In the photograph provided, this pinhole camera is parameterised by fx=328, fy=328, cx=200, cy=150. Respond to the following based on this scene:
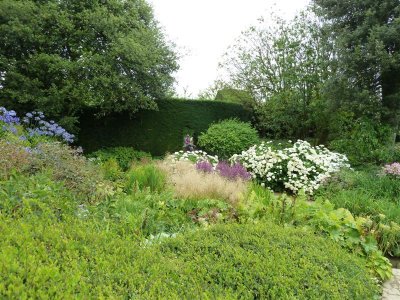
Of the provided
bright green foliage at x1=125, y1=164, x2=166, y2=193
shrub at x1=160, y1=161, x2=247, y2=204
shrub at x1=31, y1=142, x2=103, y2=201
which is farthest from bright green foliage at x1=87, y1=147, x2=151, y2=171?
shrub at x1=31, y1=142, x2=103, y2=201

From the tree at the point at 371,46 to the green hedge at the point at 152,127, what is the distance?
17.7 feet

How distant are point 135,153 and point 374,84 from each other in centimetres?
773

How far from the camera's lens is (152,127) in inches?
476

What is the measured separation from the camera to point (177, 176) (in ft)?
19.7

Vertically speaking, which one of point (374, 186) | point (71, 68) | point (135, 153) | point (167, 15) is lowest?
point (135, 153)

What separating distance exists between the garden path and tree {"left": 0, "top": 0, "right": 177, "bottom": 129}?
26.6ft

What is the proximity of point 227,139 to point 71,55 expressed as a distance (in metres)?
5.54

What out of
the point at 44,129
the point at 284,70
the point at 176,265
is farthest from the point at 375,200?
the point at 284,70

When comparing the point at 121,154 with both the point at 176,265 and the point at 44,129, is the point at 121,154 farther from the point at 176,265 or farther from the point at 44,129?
the point at 176,265

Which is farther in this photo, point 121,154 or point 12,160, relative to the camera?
point 121,154

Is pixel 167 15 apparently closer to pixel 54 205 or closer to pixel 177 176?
pixel 177 176

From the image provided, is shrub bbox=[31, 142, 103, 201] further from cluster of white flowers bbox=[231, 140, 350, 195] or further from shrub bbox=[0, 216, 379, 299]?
cluster of white flowers bbox=[231, 140, 350, 195]

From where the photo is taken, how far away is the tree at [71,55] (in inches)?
358

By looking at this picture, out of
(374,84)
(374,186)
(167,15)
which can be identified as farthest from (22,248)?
(167,15)
